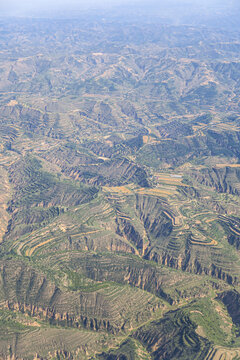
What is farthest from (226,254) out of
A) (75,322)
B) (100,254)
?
(75,322)

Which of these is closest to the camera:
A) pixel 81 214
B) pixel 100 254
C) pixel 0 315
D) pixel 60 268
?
pixel 0 315

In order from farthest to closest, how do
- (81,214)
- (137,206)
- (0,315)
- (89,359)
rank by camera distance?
(137,206) < (81,214) < (0,315) < (89,359)

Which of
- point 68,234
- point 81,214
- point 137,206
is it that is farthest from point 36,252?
point 137,206

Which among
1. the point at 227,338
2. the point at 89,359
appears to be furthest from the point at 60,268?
the point at 227,338

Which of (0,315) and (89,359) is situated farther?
(0,315)

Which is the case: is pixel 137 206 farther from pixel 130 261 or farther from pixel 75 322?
pixel 75 322

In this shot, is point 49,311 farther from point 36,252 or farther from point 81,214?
point 81,214

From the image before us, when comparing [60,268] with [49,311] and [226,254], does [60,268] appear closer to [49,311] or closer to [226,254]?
[49,311]

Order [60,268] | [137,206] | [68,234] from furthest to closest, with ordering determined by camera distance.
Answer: [137,206] < [68,234] < [60,268]

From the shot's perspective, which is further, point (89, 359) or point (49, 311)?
point (49, 311)

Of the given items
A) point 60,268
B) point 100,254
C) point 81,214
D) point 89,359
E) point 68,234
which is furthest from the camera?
point 81,214
